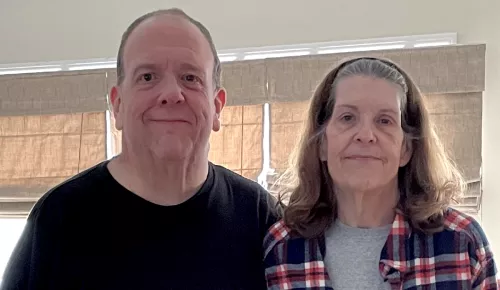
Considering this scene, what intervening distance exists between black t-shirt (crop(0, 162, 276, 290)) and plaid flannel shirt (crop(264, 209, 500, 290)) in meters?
0.09

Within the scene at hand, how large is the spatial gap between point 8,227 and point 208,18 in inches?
59.7

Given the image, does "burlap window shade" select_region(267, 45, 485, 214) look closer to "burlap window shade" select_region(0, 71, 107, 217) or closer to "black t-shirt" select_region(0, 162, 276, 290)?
"burlap window shade" select_region(0, 71, 107, 217)

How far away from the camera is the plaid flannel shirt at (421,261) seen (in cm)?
136

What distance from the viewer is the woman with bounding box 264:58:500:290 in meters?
1.38

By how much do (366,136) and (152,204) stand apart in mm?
494

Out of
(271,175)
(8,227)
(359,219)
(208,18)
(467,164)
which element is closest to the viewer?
(359,219)

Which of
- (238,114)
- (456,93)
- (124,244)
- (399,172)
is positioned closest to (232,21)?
(238,114)

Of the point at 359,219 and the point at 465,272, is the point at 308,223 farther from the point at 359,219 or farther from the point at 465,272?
the point at 465,272

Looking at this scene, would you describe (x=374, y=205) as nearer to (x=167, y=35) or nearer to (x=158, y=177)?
(x=158, y=177)

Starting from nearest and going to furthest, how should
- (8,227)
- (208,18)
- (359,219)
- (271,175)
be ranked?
(359,219) → (271,175) → (208,18) → (8,227)

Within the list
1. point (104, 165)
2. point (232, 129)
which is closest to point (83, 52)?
point (232, 129)

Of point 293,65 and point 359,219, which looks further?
point 293,65

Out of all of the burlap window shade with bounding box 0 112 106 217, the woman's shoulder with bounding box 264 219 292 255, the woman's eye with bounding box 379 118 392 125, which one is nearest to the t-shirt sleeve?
the woman's shoulder with bounding box 264 219 292 255

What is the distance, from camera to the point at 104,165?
4.94 feet
